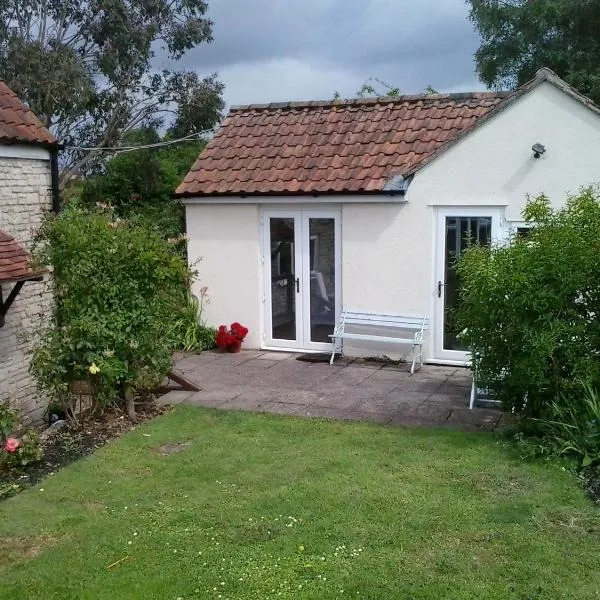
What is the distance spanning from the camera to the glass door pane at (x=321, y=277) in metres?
11.9

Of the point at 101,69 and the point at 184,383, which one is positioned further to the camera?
the point at 101,69

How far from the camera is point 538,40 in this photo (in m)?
24.4

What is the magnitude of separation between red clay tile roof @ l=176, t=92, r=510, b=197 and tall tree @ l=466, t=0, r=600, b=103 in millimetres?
11754

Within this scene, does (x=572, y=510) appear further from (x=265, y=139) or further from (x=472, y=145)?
(x=265, y=139)

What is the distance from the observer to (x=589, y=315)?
712 cm

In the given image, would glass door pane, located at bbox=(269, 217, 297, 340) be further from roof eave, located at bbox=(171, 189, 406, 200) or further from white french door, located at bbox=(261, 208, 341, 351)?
roof eave, located at bbox=(171, 189, 406, 200)

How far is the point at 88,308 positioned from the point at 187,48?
16.6m

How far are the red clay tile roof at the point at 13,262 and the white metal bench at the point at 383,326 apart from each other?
16.4ft

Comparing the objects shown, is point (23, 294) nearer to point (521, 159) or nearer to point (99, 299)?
point (99, 299)

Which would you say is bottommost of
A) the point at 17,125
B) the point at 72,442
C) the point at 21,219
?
the point at 72,442

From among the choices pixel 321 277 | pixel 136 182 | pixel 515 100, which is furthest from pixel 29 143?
pixel 136 182

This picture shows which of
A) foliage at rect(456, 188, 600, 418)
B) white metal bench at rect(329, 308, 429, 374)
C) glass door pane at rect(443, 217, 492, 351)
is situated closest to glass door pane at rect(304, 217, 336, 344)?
white metal bench at rect(329, 308, 429, 374)


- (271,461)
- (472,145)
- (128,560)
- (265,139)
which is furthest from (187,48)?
(128,560)

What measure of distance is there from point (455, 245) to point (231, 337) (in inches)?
156
